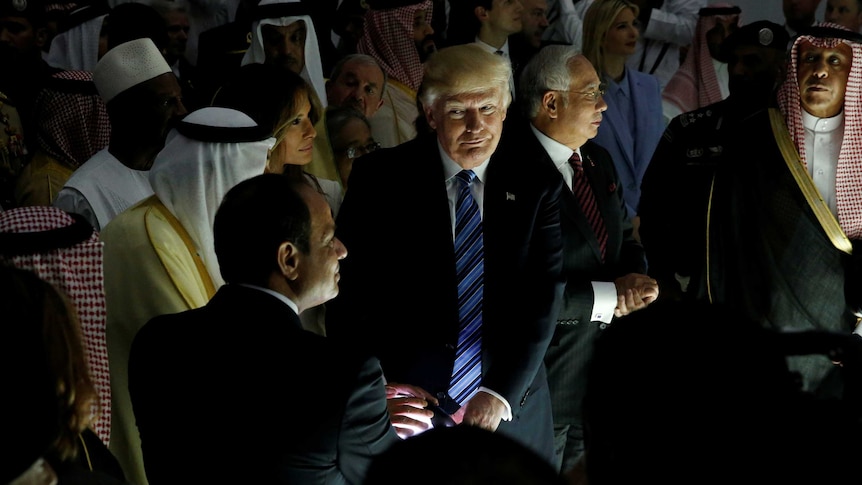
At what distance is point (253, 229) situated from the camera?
2383 millimetres

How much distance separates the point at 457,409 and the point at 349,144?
172cm

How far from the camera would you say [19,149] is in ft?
14.5

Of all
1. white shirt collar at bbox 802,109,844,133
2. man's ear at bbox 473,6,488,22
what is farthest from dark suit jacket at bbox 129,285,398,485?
man's ear at bbox 473,6,488,22

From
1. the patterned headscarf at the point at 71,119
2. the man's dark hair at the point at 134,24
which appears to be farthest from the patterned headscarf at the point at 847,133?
the man's dark hair at the point at 134,24

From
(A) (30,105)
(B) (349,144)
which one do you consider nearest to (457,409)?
(B) (349,144)

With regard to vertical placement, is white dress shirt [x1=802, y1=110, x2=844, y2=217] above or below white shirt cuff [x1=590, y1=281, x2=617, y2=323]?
above

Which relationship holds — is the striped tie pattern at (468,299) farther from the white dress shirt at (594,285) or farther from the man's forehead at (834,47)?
the man's forehead at (834,47)

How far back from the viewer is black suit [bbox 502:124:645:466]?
3.71 m

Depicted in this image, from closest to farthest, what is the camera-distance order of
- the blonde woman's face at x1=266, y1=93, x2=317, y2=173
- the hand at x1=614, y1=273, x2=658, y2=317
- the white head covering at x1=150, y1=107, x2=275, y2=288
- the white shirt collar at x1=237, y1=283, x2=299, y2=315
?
the white shirt collar at x1=237, y1=283, x2=299, y2=315
the white head covering at x1=150, y1=107, x2=275, y2=288
the blonde woman's face at x1=266, y1=93, x2=317, y2=173
the hand at x1=614, y1=273, x2=658, y2=317

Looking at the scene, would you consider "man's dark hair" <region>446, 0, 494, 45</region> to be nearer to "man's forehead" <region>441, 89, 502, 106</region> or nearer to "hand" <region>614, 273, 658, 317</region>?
"hand" <region>614, 273, 658, 317</region>

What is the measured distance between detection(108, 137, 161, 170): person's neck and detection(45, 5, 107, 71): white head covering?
1974 millimetres

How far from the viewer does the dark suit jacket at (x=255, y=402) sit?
86.0 inches

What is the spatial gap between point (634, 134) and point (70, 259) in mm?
3952

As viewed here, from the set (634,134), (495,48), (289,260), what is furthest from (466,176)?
(495,48)
